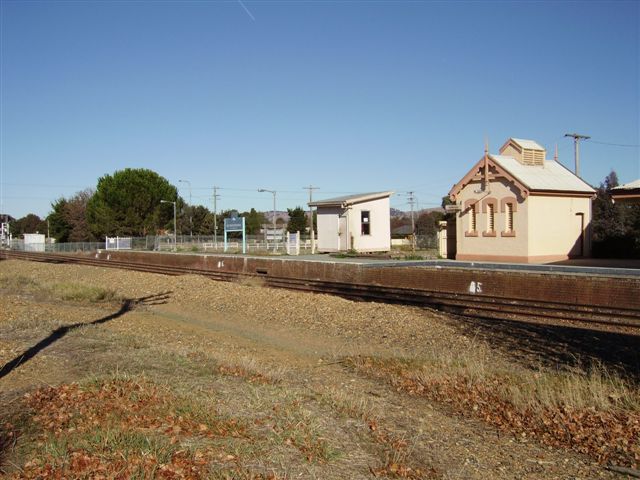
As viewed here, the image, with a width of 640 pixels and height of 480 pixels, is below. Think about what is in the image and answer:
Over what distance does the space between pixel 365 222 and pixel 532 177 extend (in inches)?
588

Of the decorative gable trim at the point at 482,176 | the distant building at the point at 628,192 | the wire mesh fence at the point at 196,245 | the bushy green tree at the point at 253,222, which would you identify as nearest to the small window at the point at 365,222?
the wire mesh fence at the point at 196,245

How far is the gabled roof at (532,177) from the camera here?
2725 centimetres

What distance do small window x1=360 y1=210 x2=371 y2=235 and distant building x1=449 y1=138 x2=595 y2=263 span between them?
11571 millimetres

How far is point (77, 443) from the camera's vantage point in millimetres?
5262

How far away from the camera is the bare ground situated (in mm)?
5500

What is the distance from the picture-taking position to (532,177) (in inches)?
1122

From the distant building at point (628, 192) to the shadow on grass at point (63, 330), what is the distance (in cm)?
1533

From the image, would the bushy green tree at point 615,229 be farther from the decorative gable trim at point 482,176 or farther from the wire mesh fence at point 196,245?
the wire mesh fence at point 196,245

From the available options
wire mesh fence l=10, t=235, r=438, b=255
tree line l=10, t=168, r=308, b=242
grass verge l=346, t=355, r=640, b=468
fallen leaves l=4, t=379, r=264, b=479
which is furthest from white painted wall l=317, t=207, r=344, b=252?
tree line l=10, t=168, r=308, b=242

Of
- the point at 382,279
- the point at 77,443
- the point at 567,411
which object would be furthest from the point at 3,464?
the point at 382,279

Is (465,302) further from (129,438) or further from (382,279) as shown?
(129,438)

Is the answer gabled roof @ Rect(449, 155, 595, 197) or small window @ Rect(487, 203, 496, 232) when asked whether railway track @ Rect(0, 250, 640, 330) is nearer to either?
small window @ Rect(487, 203, 496, 232)

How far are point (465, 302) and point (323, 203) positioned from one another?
26.4 meters

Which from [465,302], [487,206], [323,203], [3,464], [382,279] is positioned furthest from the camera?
[323,203]
